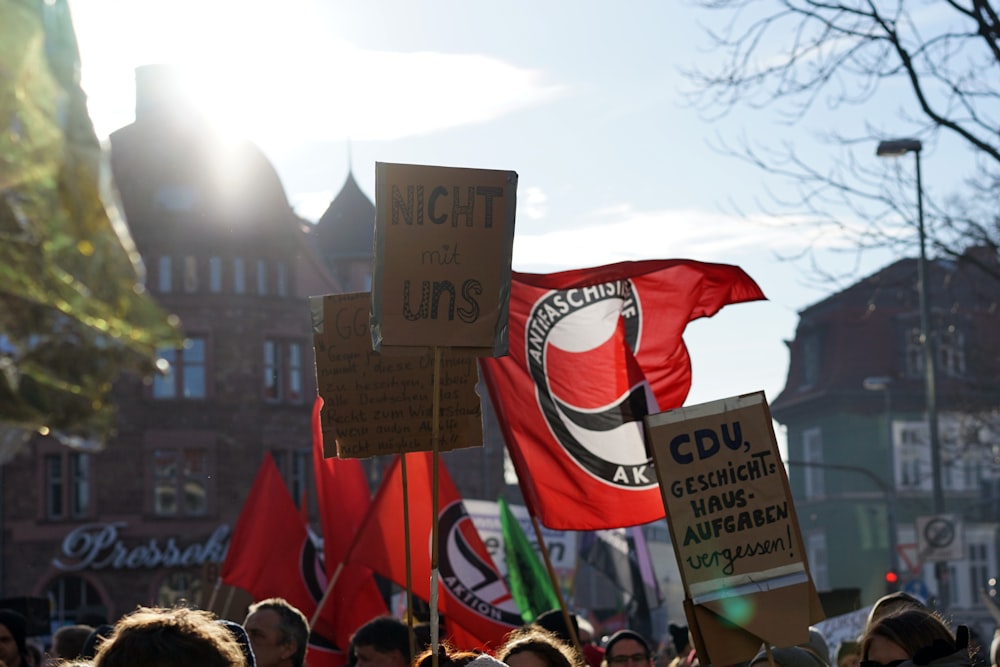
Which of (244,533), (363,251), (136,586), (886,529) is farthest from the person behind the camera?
(886,529)

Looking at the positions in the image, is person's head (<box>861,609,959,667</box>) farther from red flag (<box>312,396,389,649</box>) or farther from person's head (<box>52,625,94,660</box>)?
red flag (<box>312,396,389,649</box>)

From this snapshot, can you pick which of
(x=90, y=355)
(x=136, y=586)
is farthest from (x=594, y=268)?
(x=136, y=586)

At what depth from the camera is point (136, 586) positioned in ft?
144

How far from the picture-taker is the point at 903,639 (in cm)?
538

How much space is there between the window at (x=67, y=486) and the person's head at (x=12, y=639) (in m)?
36.7

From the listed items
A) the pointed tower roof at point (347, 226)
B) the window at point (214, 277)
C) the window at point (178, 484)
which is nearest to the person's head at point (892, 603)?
the window at point (178, 484)

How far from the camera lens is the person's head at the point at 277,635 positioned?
6.86 metres

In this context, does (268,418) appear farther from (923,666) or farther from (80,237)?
(80,237)

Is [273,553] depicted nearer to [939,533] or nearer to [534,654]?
[534,654]

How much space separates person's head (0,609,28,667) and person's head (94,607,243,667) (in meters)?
5.69

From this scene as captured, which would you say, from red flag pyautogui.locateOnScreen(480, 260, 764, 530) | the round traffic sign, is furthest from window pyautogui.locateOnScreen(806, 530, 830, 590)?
red flag pyautogui.locateOnScreen(480, 260, 764, 530)

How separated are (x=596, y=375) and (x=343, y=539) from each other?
4042 millimetres

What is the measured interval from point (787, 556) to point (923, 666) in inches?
22.8

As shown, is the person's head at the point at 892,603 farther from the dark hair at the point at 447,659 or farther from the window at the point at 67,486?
the window at the point at 67,486
